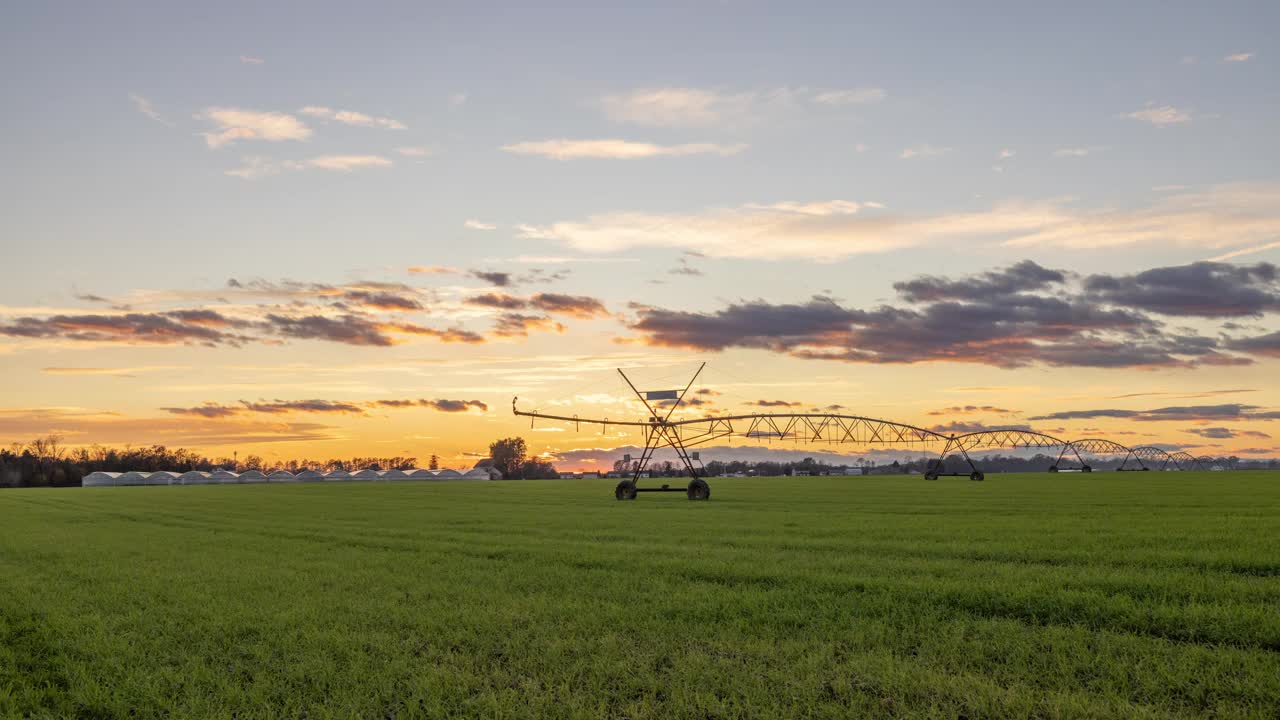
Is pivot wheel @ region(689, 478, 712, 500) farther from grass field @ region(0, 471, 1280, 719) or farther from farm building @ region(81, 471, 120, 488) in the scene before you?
farm building @ region(81, 471, 120, 488)

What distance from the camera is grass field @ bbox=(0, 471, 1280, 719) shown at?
8922mm

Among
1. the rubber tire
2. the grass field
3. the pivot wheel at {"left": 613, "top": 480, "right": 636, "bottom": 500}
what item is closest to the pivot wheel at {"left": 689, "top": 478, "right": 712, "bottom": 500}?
the rubber tire

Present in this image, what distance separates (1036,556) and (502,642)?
12363mm

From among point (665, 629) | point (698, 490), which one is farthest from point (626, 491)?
point (665, 629)

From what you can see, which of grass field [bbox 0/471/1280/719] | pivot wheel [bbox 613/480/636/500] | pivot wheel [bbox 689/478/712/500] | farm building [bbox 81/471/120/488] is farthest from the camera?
farm building [bbox 81/471/120/488]

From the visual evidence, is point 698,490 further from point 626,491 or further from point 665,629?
point 665,629

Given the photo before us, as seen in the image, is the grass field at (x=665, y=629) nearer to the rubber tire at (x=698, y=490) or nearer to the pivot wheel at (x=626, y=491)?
the rubber tire at (x=698, y=490)

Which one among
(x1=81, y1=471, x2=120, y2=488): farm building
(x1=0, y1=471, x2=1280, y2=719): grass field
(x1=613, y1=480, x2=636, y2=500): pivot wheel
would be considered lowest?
(x1=81, y1=471, x2=120, y2=488): farm building

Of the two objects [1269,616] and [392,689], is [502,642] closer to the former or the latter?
[392,689]

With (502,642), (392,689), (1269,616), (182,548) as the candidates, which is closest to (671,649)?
(502,642)

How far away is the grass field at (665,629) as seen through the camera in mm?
8922

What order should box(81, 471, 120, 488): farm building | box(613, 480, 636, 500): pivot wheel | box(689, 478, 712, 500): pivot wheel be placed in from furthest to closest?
box(81, 471, 120, 488): farm building
box(613, 480, 636, 500): pivot wheel
box(689, 478, 712, 500): pivot wheel

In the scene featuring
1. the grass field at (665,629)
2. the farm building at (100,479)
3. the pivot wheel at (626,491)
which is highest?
the grass field at (665,629)

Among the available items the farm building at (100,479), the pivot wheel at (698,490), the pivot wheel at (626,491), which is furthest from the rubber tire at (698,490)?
the farm building at (100,479)
